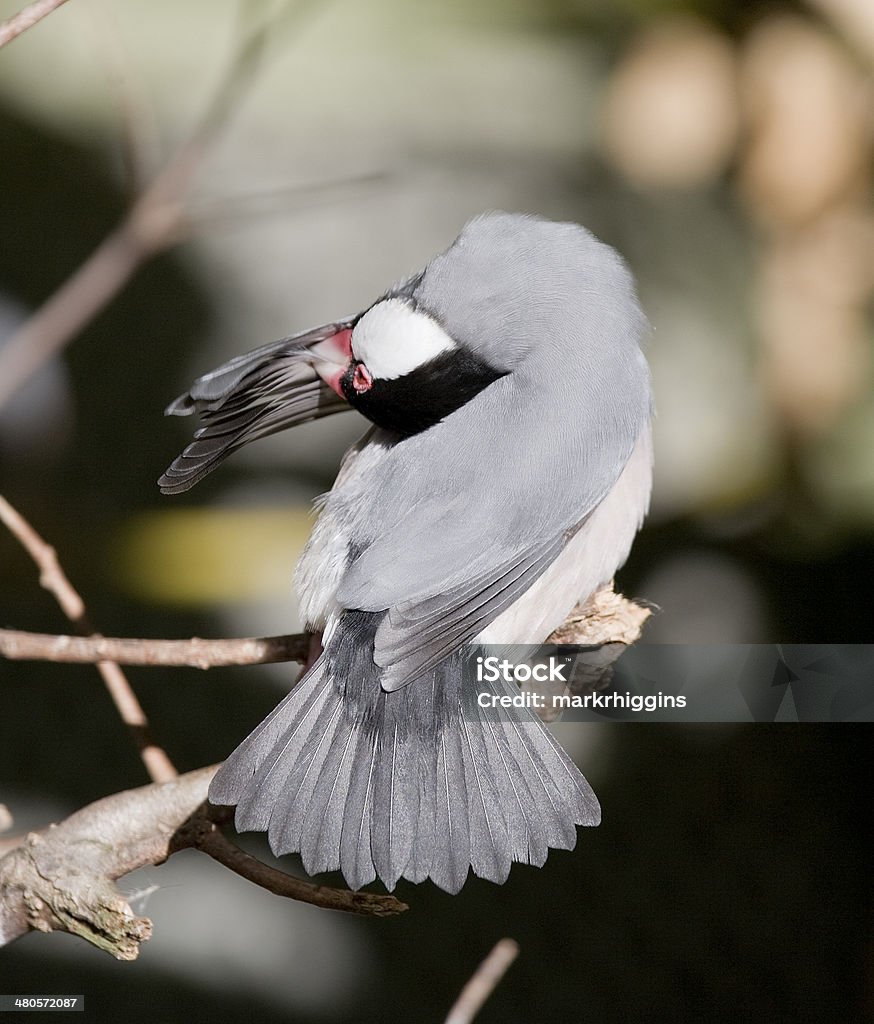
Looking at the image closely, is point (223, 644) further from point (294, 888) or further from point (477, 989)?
point (477, 989)

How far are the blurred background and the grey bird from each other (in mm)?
653

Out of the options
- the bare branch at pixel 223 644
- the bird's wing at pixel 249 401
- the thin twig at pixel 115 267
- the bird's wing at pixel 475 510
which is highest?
the thin twig at pixel 115 267

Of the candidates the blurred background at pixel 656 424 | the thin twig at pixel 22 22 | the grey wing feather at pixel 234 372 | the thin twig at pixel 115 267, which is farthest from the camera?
the blurred background at pixel 656 424

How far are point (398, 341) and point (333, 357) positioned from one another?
77 mm

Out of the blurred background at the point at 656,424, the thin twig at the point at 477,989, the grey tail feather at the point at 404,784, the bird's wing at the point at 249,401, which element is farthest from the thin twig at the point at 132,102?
the thin twig at the point at 477,989

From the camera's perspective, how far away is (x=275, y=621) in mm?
1604

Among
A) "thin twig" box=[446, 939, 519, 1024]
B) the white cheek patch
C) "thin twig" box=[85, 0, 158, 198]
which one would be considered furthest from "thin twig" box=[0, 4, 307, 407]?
"thin twig" box=[446, 939, 519, 1024]

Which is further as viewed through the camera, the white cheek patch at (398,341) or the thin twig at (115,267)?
the thin twig at (115,267)

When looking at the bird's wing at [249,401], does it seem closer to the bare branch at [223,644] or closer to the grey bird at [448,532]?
the grey bird at [448,532]

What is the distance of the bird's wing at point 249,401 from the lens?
33.1 inches

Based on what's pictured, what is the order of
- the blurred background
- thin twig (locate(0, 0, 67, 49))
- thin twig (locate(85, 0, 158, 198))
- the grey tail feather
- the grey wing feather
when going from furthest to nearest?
1. the blurred background
2. thin twig (locate(85, 0, 158, 198))
3. the grey wing feather
4. the grey tail feather
5. thin twig (locate(0, 0, 67, 49))

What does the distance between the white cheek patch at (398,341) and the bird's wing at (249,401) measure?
0.20ft

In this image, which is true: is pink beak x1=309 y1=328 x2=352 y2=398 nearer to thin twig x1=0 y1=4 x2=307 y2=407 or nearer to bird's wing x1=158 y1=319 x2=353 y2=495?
bird's wing x1=158 y1=319 x2=353 y2=495

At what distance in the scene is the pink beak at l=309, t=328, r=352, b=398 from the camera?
34.2 inches
